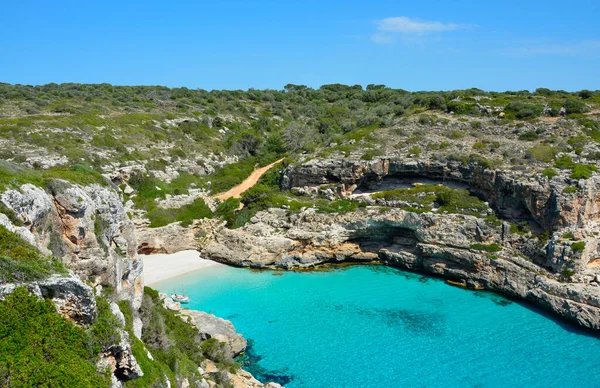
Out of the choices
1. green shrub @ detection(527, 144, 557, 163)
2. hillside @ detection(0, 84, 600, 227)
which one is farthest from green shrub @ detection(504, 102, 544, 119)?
green shrub @ detection(527, 144, 557, 163)

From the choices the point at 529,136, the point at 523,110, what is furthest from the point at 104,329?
the point at 523,110

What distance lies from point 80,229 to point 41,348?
595 centimetres

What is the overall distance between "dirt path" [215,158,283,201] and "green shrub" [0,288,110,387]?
34.8m

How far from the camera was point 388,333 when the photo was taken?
22625mm

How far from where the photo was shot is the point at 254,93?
285 feet

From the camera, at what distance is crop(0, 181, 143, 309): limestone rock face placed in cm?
1080

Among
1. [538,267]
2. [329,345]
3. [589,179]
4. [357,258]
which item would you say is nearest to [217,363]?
Result: [329,345]

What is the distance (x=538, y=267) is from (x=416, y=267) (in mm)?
8308

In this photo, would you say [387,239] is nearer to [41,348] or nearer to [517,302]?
[517,302]

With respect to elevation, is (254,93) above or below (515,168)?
above

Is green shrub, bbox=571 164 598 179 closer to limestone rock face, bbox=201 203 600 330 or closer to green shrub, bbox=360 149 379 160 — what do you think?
limestone rock face, bbox=201 203 600 330

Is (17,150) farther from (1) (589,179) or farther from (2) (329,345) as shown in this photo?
(1) (589,179)

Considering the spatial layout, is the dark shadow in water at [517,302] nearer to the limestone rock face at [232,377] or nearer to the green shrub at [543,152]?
the green shrub at [543,152]

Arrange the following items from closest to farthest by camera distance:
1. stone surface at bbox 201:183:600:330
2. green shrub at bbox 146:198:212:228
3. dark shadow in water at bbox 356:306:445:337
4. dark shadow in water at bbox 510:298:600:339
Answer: dark shadow in water at bbox 510:298:600:339 → dark shadow in water at bbox 356:306:445:337 → stone surface at bbox 201:183:600:330 → green shrub at bbox 146:198:212:228
